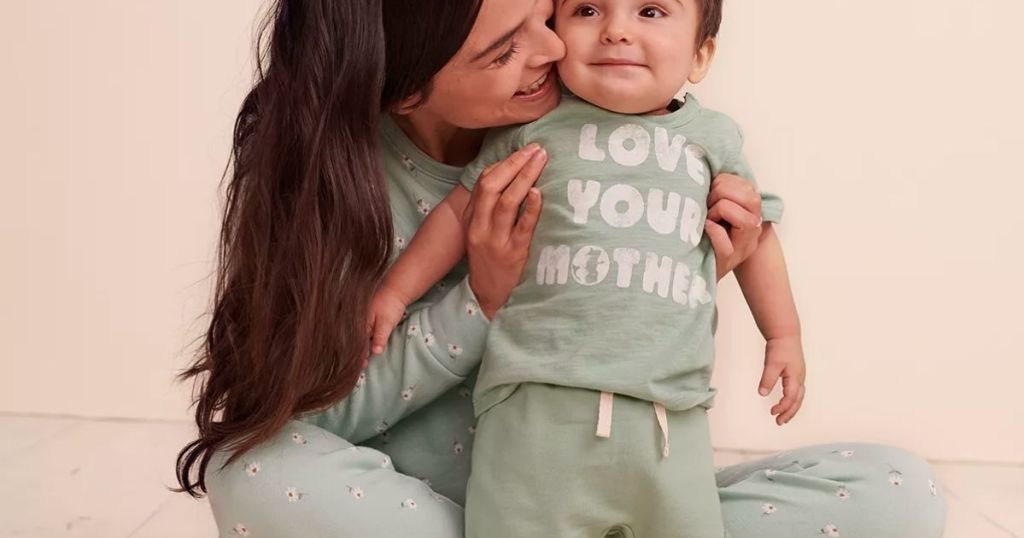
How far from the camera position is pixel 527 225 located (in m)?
0.91

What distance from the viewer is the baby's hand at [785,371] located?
38.1 inches

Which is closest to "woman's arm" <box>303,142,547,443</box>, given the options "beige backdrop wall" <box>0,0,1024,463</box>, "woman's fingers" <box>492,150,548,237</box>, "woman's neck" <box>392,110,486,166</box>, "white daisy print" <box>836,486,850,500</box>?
"woman's fingers" <box>492,150,548,237</box>

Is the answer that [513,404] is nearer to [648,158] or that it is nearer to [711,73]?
[648,158]

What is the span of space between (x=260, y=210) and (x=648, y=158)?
12.1 inches

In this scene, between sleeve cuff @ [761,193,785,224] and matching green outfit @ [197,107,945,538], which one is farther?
sleeve cuff @ [761,193,785,224]

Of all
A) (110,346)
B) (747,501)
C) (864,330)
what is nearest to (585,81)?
(747,501)

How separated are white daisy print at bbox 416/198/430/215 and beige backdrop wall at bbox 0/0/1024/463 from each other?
664 millimetres

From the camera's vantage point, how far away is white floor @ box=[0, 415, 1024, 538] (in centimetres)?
129

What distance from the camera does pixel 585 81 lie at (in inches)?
35.1

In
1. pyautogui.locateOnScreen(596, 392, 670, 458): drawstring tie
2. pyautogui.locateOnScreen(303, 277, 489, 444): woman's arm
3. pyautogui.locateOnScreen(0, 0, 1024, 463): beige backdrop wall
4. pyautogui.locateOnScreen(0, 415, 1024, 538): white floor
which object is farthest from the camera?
pyautogui.locateOnScreen(0, 0, 1024, 463): beige backdrop wall

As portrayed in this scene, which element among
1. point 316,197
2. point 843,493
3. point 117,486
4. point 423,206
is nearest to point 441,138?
point 423,206

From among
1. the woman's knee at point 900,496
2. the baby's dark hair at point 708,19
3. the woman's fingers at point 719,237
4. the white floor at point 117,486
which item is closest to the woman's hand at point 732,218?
the woman's fingers at point 719,237

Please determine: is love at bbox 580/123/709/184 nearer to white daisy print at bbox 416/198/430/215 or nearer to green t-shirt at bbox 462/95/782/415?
green t-shirt at bbox 462/95/782/415

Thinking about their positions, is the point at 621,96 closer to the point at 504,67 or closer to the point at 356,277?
the point at 504,67
